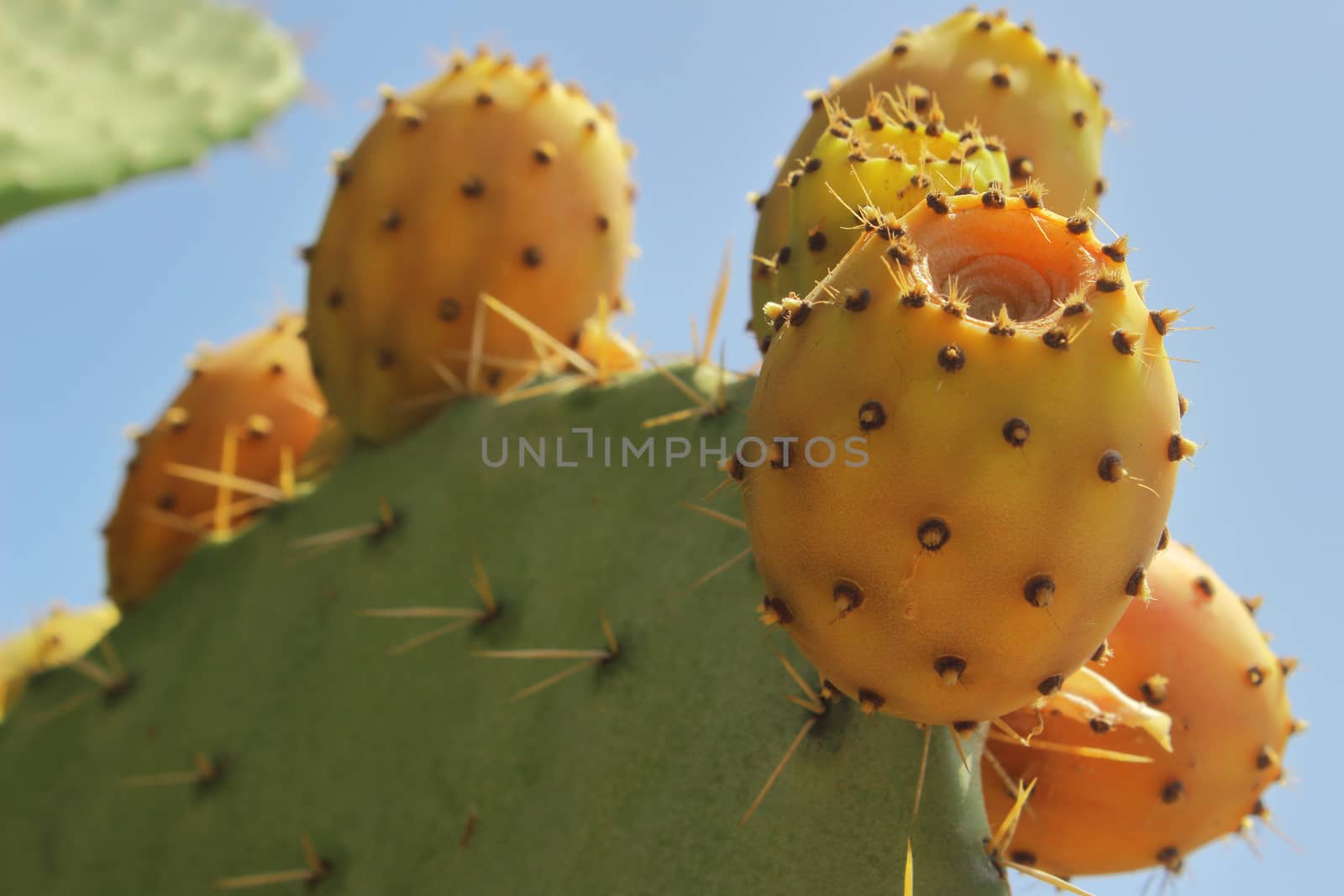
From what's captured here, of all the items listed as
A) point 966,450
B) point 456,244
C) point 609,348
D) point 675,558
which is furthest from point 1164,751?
point 456,244

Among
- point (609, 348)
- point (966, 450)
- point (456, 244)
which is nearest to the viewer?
point (966, 450)

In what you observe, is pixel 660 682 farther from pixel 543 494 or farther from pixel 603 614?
pixel 543 494

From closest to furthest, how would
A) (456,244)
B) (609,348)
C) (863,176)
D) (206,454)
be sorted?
(863,176) < (456,244) < (609,348) < (206,454)

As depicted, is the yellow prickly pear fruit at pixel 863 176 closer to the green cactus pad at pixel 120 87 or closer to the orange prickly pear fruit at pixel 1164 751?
the orange prickly pear fruit at pixel 1164 751

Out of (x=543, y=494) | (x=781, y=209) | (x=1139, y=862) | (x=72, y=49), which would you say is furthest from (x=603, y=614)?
(x=72, y=49)

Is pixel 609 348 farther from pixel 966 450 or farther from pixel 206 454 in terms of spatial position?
pixel 966 450
